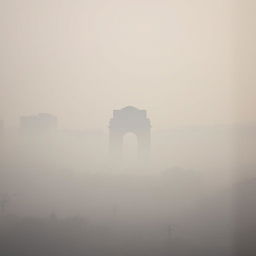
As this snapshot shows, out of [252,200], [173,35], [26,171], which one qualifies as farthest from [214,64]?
[26,171]

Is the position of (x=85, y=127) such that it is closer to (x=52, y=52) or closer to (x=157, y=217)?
(x=52, y=52)

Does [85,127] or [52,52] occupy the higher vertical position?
[52,52]

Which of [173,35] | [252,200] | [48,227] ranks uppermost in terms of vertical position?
[173,35]
